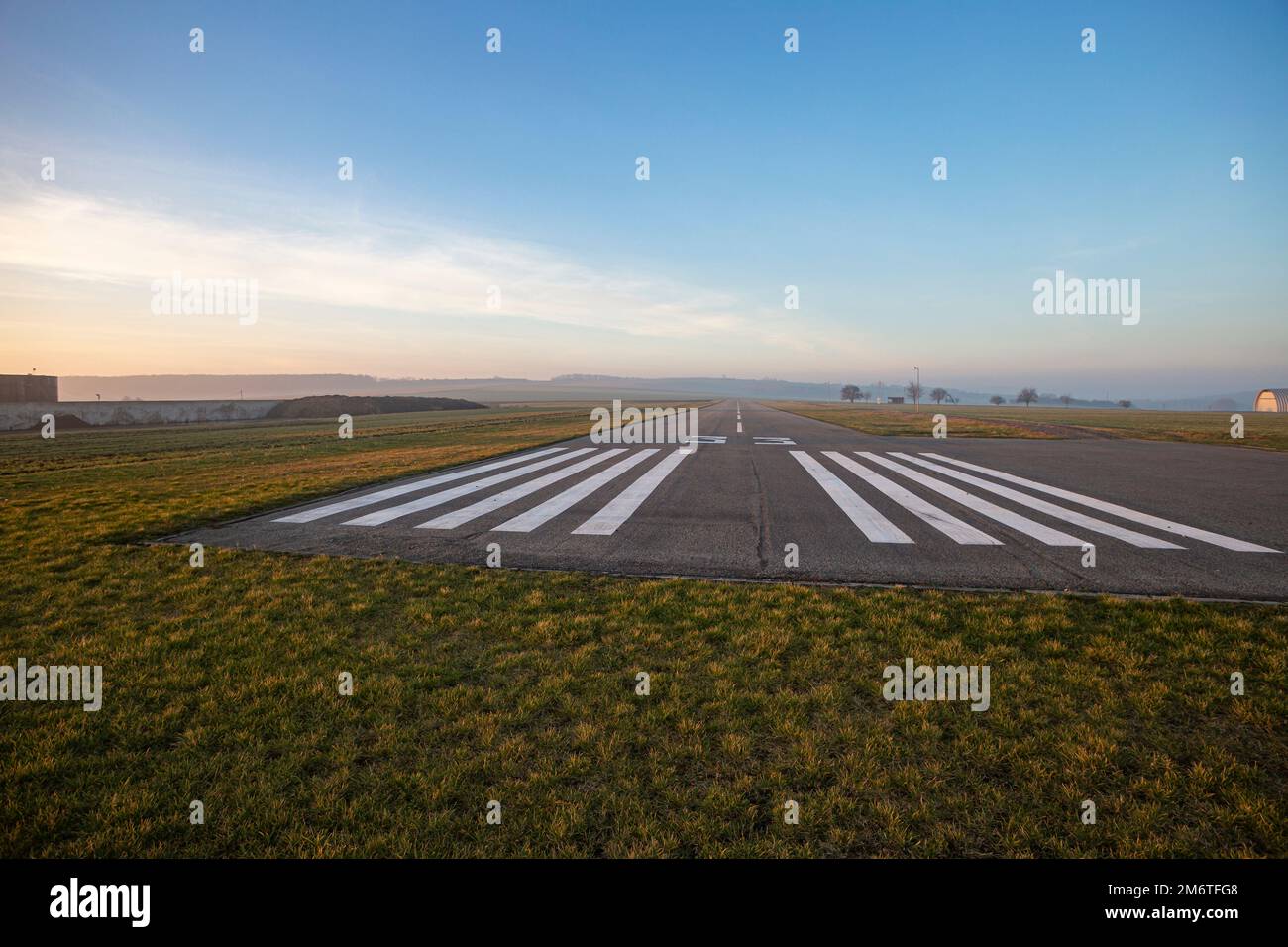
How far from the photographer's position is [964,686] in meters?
4.61

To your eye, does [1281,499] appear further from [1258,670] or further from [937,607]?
[937,607]

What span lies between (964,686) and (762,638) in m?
1.82

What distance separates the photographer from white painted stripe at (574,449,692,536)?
9711 millimetres

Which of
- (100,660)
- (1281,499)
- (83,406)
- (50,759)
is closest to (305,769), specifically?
(50,759)

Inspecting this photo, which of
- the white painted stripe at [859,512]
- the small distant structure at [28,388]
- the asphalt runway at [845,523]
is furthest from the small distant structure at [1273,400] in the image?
the small distant structure at [28,388]

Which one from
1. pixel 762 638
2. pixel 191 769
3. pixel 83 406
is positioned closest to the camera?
pixel 191 769

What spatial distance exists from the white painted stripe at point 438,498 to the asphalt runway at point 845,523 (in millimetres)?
82

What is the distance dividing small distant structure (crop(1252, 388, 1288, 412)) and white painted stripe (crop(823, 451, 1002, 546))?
490ft

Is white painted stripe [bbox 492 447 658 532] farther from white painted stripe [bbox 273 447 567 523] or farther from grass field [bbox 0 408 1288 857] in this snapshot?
white painted stripe [bbox 273 447 567 523]

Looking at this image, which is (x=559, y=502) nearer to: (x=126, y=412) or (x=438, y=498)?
(x=438, y=498)

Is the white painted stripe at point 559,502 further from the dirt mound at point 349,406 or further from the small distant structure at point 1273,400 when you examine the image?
the small distant structure at point 1273,400

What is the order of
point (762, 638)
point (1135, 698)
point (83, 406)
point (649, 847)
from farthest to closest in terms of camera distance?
point (83, 406) < point (762, 638) < point (1135, 698) < point (649, 847)

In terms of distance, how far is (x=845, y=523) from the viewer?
1003 cm

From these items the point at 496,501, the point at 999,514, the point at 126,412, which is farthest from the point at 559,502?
the point at 126,412
